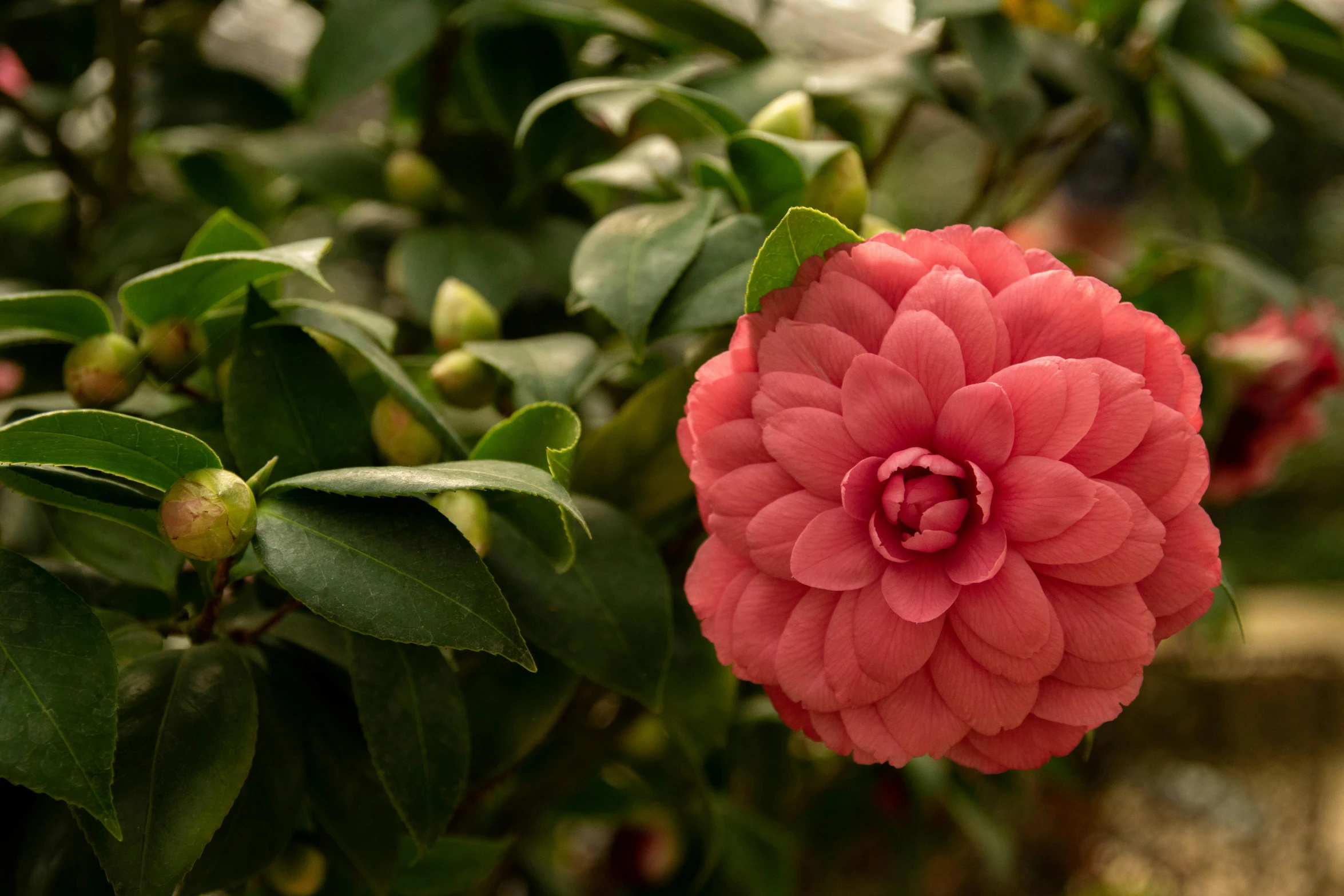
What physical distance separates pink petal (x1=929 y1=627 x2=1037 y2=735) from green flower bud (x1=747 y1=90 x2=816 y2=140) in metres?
0.22

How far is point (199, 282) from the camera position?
37cm

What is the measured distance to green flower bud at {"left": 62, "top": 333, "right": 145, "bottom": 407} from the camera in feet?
1.20

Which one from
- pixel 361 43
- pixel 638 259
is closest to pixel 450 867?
pixel 638 259

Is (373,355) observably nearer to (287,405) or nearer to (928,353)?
(287,405)

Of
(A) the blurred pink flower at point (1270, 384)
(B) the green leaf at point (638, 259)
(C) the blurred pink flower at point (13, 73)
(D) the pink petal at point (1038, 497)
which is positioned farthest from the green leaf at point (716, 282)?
(C) the blurred pink flower at point (13, 73)

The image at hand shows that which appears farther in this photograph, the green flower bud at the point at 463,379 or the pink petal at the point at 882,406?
the green flower bud at the point at 463,379

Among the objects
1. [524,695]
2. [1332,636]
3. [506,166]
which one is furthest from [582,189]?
[1332,636]

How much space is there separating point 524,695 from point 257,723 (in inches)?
4.4

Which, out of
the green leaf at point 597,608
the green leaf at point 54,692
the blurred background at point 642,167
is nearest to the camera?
the green leaf at point 54,692

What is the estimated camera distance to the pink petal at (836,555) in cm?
28

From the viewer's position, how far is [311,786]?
0.35m

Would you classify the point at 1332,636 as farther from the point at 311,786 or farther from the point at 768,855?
the point at 311,786

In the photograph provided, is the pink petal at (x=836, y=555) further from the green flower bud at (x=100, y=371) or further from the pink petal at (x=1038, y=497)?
the green flower bud at (x=100, y=371)

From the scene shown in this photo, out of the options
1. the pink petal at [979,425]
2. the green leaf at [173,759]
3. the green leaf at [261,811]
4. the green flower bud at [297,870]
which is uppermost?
the pink petal at [979,425]
